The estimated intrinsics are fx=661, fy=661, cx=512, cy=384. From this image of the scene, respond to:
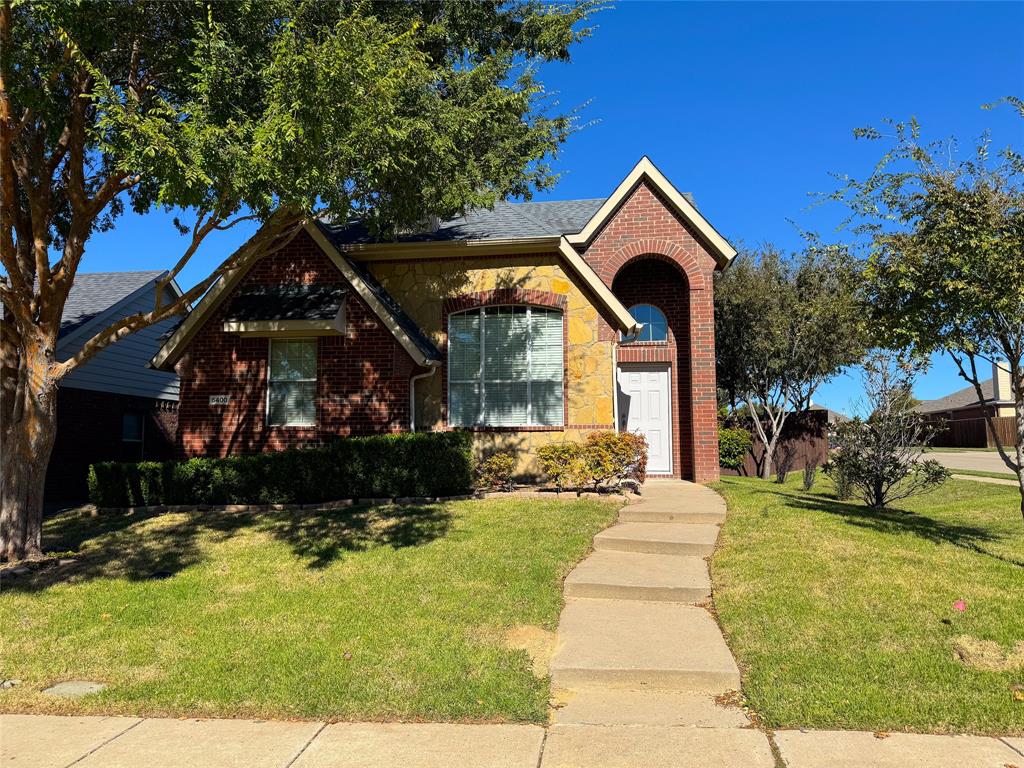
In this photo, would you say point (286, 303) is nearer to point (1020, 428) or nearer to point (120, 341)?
point (120, 341)

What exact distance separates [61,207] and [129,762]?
9681mm

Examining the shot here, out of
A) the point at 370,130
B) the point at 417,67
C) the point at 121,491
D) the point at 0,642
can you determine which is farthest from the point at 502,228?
the point at 0,642

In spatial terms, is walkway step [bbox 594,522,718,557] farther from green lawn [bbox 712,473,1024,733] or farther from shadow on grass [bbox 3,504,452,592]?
shadow on grass [bbox 3,504,452,592]

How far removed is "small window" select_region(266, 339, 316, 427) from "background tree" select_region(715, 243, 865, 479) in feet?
42.1

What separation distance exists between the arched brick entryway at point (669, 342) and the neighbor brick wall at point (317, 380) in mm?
5248

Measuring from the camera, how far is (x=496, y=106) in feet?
31.8

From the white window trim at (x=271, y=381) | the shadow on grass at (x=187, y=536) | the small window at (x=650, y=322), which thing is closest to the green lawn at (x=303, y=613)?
the shadow on grass at (x=187, y=536)

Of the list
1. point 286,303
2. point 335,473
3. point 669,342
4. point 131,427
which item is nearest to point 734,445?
point 669,342

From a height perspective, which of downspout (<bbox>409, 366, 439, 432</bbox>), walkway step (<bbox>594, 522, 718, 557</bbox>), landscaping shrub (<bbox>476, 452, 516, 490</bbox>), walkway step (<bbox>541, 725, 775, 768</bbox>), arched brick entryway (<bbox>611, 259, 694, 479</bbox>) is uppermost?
arched brick entryway (<bbox>611, 259, 694, 479</bbox>)

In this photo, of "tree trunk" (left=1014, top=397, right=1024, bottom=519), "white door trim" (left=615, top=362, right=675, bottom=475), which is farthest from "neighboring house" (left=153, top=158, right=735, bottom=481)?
"tree trunk" (left=1014, top=397, right=1024, bottom=519)

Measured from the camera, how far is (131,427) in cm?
1839

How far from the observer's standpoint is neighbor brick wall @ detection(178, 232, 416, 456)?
12.0 metres

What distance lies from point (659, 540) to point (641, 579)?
1223 millimetres

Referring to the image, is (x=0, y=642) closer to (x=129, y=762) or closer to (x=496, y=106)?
(x=129, y=762)
